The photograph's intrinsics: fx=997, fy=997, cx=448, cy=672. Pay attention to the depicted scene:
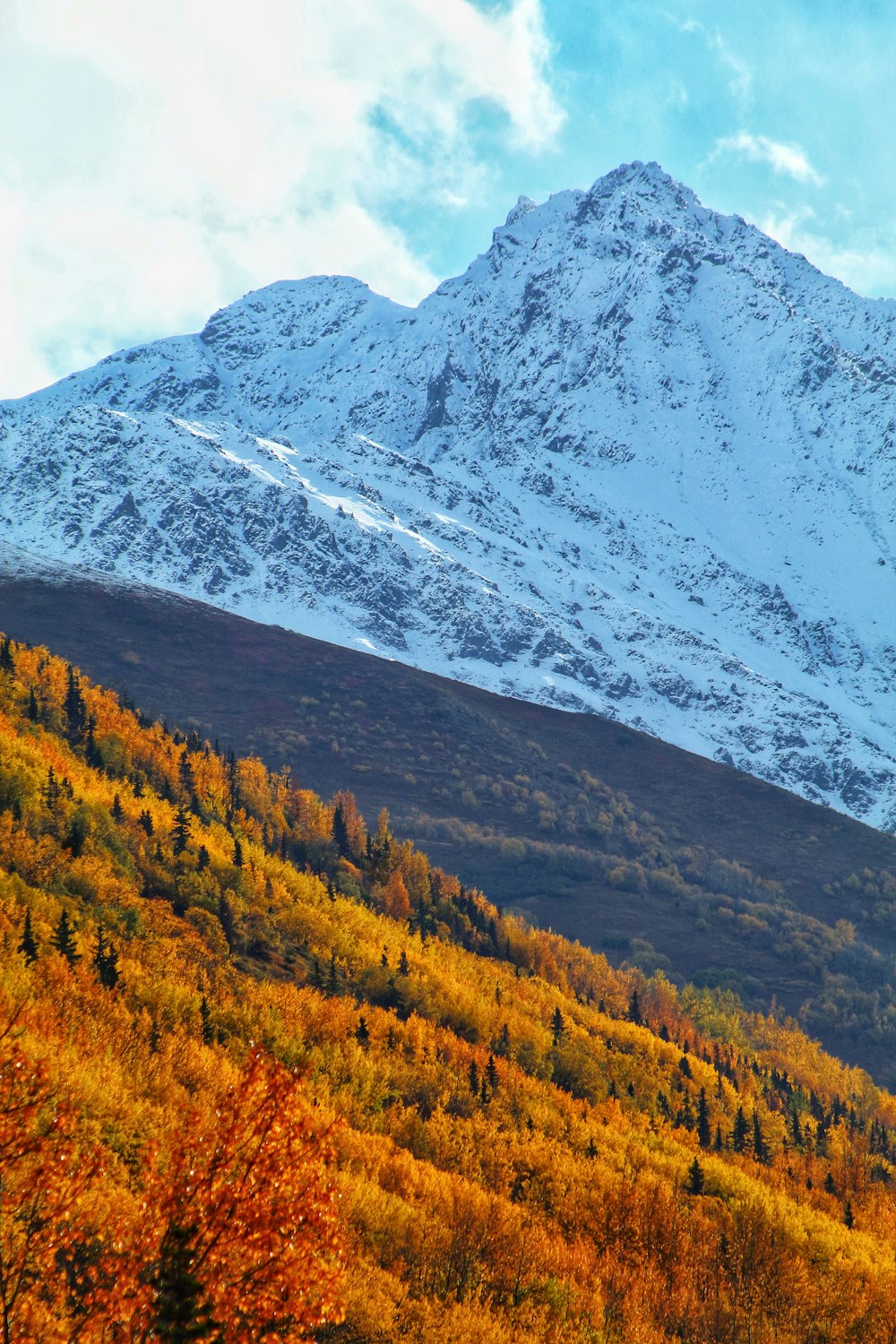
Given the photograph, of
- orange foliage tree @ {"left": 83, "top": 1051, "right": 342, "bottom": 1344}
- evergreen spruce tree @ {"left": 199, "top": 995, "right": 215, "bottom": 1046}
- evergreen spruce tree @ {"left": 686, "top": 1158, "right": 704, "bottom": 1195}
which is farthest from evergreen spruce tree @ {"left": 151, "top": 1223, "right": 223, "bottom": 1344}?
evergreen spruce tree @ {"left": 686, "top": 1158, "right": 704, "bottom": 1195}

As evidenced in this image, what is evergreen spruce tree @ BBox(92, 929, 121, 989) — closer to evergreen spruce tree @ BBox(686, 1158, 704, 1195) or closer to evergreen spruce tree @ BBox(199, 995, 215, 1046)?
evergreen spruce tree @ BBox(199, 995, 215, 1046)

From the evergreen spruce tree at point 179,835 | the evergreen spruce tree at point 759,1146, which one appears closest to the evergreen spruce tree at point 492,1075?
the evergreen spruce tree at point 759,1146

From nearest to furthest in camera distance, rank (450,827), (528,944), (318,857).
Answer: (318,857) < (528,944) < (450,827)

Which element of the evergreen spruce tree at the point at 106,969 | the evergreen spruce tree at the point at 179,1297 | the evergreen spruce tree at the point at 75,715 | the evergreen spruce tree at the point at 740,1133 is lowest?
the evergreen spruce tree at the point at 740,1133

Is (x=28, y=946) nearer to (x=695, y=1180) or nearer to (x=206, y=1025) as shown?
(x=206, y=1025)

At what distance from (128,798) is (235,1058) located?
133ft

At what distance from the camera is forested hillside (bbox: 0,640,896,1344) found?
15734mm

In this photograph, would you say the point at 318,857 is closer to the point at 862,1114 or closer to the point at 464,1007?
the point at 464,1007

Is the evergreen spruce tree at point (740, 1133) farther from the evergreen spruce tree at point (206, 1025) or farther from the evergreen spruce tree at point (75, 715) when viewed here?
the evergreen spruce tree at point (75, 715)

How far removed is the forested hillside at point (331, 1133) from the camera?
15.7 m

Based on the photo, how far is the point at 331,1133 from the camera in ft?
54.1

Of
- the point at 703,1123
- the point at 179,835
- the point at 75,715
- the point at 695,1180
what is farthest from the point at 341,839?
the point at 695,1180

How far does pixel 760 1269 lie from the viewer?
37469mm

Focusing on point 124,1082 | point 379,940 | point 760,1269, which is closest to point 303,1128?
point 124,1082
